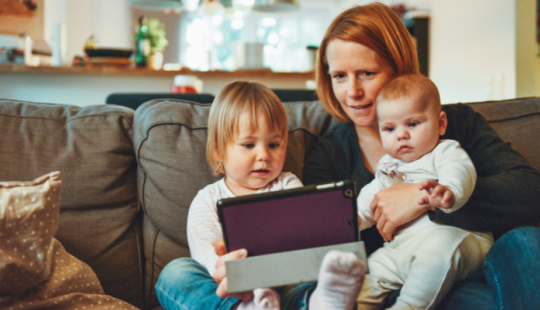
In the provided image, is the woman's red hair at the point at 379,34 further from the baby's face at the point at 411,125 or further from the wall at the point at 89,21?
the wall at the point at 89,21

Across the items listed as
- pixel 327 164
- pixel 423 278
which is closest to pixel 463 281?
pixel 423 278

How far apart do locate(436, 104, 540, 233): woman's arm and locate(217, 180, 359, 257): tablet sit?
0.33 m

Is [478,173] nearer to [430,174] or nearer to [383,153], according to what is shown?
[430,174]

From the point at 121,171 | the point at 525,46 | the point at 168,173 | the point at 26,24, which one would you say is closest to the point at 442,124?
the point at 168,173

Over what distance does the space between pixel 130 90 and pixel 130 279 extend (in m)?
2.50

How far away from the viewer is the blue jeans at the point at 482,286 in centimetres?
82

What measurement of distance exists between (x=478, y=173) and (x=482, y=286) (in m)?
0.32

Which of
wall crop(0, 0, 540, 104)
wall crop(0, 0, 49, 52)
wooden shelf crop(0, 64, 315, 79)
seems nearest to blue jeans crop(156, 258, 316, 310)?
wall crop(0, 0, 540, 104)

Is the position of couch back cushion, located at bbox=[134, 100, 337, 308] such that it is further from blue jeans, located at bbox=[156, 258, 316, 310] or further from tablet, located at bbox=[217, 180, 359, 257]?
tablet, located at bbox=[217, 180, 359, 257]

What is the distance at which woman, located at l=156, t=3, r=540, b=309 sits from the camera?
865 millimetres

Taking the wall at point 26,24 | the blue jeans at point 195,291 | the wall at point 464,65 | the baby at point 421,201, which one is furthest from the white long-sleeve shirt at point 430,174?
the wall at point 26,24

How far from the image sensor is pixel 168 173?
4.20 ft

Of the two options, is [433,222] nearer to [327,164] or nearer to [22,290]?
[327,164]

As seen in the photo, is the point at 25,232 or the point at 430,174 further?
the point at 430,174
